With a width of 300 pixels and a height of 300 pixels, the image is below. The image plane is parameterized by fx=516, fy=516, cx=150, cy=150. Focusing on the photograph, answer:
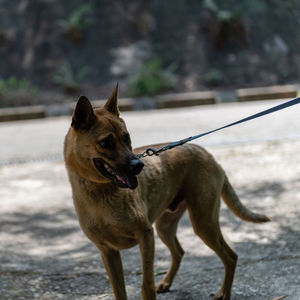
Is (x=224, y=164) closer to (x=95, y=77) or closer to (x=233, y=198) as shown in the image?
(x=233, y=198)

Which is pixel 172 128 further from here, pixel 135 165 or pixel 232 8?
pixel 232 8

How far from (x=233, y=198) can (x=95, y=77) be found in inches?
657

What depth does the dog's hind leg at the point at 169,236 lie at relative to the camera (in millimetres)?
4543

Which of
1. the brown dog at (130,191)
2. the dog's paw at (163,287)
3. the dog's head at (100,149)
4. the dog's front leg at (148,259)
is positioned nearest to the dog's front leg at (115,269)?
the brown dog at (130,191)

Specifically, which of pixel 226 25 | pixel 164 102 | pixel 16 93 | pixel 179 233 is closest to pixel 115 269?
pixel 179 233

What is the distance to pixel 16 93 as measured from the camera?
18.4m

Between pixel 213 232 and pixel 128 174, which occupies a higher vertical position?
pixel 128 174

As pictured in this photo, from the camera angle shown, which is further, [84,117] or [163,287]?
[163,287]

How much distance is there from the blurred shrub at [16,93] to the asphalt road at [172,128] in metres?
2.53

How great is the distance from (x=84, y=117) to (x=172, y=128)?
30.9ft

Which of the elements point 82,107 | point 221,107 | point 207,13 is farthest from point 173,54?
point 82,107

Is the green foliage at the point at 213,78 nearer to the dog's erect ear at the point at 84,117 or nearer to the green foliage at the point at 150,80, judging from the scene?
the green foliage at the point at 150,80

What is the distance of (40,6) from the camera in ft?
72.9

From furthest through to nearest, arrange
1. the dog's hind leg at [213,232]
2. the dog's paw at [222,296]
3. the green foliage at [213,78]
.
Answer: the green foliage at [213,78] → the dog's paw at [222,296] → the dog's hind leg at [213,232]
